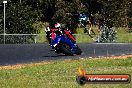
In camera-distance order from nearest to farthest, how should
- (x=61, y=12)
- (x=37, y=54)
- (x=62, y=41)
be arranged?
1. (x=62, y=41)
2. (x=37, y=54)
3. (x=61, y=12)

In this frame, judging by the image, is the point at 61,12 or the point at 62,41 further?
the point at 61,12

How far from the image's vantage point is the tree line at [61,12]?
4359 centimetres

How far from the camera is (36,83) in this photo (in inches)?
484

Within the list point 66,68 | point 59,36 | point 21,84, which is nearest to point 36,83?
point 21,84

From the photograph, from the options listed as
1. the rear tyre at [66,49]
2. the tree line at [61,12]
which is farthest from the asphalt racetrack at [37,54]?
the tree line at [61,12]

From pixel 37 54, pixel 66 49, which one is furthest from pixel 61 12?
pixel 66 49

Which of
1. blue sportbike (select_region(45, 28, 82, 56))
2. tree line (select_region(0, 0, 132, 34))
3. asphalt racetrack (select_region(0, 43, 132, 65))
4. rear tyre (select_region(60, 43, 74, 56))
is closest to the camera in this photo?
asphalt racetrack (select_region(0, 43, 132, 65))

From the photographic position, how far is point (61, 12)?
47.2 meters

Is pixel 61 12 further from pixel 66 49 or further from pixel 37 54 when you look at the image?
pixel 66 49

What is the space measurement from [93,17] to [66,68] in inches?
1310

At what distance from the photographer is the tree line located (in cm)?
4359

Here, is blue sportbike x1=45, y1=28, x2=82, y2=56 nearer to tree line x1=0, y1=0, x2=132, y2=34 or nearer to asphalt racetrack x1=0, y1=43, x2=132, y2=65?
asphalt racetrack x1=0, y1=43, x2=132, y2=65

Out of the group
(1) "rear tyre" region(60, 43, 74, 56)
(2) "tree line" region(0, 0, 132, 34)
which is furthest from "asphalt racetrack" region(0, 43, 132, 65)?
(2) "tree line" region(0, 0, 132, 34)

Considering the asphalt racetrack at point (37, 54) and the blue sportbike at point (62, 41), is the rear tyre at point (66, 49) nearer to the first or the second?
the blue sportbike at point (62, 41)
